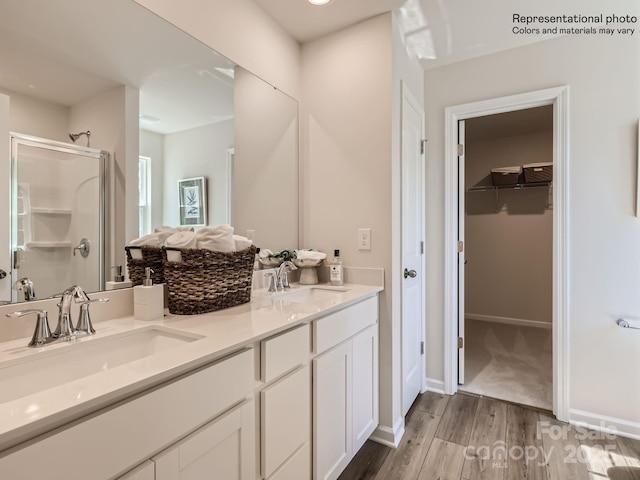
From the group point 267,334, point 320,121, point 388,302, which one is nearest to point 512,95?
point 320,121

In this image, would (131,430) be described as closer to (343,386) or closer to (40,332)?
(40,332)

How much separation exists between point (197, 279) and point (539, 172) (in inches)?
150

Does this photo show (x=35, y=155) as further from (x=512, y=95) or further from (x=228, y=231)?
(x=512, y=95)

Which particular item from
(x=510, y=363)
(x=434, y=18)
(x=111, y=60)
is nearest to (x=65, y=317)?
(x=111, y=60)

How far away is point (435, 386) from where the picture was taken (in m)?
2.54

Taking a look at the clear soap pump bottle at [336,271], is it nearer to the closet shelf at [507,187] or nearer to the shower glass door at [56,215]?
the shower glass door at [56,215]

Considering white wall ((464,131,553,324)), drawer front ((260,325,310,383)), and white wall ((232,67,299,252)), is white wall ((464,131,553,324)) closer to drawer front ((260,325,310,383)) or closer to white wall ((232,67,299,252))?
white wall ((232,67,299,252))

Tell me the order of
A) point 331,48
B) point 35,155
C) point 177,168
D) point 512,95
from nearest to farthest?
point 35,155 → point 177,168 → point 331,48 → point 512,95

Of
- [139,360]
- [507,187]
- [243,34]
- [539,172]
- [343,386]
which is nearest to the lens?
[139,360]

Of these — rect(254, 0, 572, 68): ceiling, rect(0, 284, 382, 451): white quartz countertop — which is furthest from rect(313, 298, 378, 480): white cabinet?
rect(254, 0, 572, 68): ceiling

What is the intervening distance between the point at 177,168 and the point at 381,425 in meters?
1.76

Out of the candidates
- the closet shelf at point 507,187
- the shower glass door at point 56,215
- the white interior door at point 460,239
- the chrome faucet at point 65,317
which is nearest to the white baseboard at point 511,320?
the closet shelf at point 507,187

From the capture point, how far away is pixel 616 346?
6.51 feet

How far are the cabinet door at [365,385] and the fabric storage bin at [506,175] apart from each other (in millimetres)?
2970
